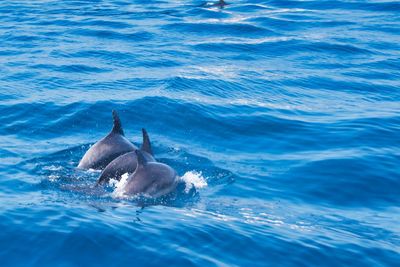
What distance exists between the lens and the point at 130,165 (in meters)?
12.7

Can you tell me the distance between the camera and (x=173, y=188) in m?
12.2

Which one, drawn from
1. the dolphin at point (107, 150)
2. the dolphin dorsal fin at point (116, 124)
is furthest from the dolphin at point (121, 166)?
the dolphin dorsal fin at point (116, 124)

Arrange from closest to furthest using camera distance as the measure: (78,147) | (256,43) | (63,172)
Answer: (63,172) → (78,147) → (256,43)

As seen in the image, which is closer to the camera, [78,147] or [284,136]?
[78,147]

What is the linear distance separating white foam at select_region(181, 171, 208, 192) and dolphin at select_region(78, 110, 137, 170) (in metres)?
1.26

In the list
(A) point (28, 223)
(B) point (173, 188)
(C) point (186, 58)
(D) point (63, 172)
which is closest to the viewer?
(A) point (28, 223)

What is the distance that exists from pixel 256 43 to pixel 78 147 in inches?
525

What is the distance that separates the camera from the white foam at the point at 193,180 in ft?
41.3

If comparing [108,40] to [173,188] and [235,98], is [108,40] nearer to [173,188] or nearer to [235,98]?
[235,98]

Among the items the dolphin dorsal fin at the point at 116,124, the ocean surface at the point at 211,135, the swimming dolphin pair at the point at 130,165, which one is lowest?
the ocean surface at the point at 211,135

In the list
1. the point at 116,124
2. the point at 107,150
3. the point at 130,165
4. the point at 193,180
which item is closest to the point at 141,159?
the point at 130,165

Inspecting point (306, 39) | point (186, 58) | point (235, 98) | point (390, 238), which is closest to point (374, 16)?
point (306, 39)

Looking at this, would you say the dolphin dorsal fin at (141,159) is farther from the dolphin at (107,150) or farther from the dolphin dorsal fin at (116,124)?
the dolphin dorsal fin at (116,124)

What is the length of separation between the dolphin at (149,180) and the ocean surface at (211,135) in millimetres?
235
